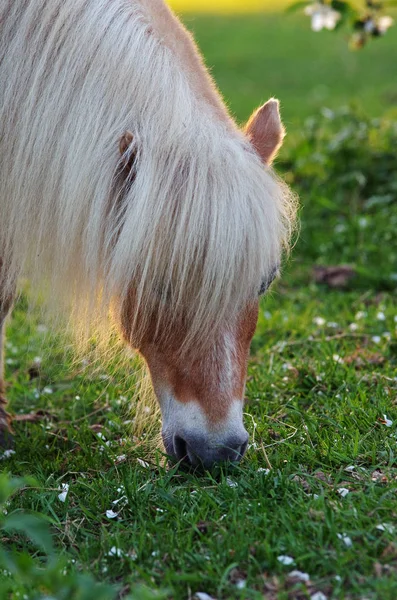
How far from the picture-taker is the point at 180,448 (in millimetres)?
2906

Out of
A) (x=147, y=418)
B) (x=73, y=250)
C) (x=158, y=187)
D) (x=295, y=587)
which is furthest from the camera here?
(x=147, y=418)

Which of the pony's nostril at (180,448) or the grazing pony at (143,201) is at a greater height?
the grazing pony at (143,201)

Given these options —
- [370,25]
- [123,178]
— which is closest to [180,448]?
[123,178]

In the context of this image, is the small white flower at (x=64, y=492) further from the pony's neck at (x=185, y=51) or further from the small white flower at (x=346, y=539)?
the pony's neck at (x=185, y=51)

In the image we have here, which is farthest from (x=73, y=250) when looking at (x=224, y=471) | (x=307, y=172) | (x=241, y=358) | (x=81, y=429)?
(x=307, y=172)

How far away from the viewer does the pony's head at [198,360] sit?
276 centimetres

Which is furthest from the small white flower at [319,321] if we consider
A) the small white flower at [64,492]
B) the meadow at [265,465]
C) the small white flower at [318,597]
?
the small white flower at [318,597]

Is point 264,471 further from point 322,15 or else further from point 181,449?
point 322,15

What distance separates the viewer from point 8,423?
391cm

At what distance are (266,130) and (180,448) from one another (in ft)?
4.21

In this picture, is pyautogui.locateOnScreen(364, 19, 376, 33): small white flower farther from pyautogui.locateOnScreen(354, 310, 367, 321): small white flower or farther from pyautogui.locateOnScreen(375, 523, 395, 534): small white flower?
pyautogui.locateOnScreen(375, 523, 395, 534): small white flower

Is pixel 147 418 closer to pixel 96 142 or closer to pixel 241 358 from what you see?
pixel 241 358

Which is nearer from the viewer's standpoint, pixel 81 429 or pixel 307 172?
pixel 81 429

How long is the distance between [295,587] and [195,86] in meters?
1.71
